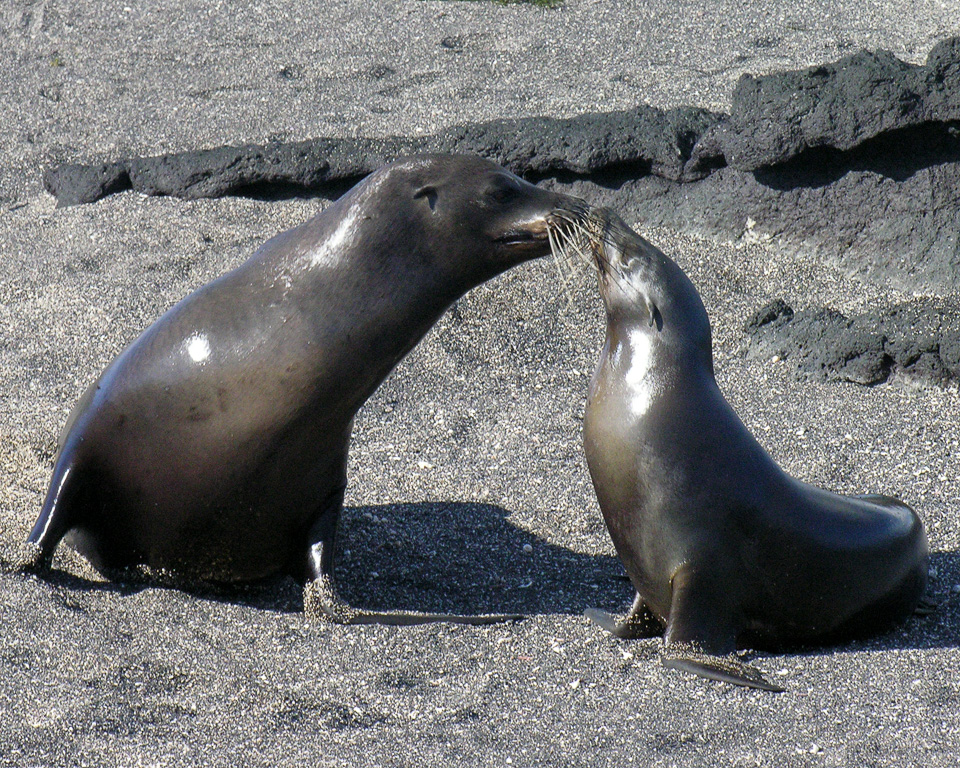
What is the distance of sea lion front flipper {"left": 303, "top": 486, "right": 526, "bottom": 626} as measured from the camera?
13.0 ft

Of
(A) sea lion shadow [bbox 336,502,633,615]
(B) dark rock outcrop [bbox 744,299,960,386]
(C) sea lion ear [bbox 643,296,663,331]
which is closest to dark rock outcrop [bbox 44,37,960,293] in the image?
(B) dark rock outcrop [bbox 744,299,960,386]

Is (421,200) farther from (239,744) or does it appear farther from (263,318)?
(239,744)

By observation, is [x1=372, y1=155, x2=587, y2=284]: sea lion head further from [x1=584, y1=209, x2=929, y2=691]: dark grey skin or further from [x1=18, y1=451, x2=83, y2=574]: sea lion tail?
[x1=18, y1=451, x2=83, y2=574]: sea lion tail

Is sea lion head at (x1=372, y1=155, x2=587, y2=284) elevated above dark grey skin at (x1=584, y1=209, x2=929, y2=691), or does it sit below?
above

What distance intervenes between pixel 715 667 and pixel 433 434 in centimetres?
233

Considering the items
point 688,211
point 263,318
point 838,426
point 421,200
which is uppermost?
point 421,200

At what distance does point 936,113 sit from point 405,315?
3.97m

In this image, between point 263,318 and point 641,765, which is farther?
point 263,318

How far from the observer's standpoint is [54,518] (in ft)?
13.3

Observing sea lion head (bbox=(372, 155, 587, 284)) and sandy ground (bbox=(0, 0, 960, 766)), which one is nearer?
sandy ground (bbox=(0, 0, 960, 766))

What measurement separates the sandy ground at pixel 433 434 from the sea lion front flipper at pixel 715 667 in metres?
0.05

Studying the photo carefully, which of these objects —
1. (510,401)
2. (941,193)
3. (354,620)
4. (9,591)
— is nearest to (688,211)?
(941,193)

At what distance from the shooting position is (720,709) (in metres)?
3.35

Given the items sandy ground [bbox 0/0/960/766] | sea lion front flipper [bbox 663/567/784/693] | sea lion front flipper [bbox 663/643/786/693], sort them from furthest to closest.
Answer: sea lion front flipper [bbox 663/567/784/693] → sea lion front flipper [bbox 663/643/786/693] → sandy ground [bbox 0/0/960/766]
